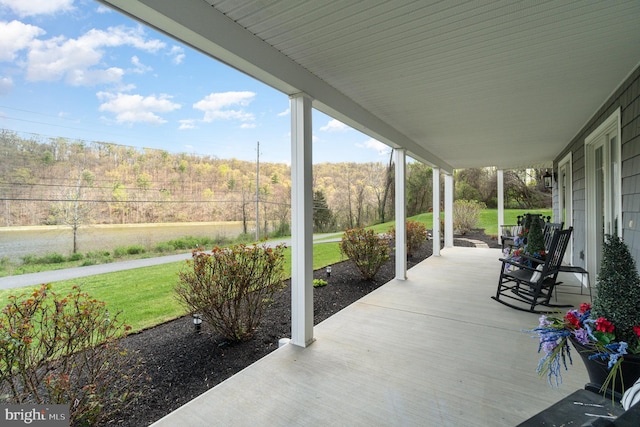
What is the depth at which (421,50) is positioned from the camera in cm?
235

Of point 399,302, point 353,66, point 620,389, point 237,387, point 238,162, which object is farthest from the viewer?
point 399,302

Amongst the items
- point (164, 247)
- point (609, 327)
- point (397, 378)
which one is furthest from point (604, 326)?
point (164, 247)

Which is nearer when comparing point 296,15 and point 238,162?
point 296,15

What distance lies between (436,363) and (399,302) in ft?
5.03

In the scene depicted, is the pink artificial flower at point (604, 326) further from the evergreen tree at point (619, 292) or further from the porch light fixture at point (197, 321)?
the porch light fixture at point (197, 321)

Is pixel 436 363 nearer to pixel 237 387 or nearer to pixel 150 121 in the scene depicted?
pixel 237 387

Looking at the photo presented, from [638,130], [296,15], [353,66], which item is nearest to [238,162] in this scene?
[353,66]

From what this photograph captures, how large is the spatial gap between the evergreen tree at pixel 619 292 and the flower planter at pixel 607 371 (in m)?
0.12

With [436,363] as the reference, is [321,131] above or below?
above

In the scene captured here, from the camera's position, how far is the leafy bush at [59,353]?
151 centimetres

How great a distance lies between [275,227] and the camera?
3.65 m

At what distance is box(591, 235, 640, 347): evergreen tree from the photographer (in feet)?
4.77

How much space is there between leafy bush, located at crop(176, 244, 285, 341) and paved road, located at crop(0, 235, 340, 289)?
227mm

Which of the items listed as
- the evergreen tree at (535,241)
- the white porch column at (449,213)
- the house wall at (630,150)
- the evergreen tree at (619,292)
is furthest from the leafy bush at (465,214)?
the evergreen tree at (619,292)
